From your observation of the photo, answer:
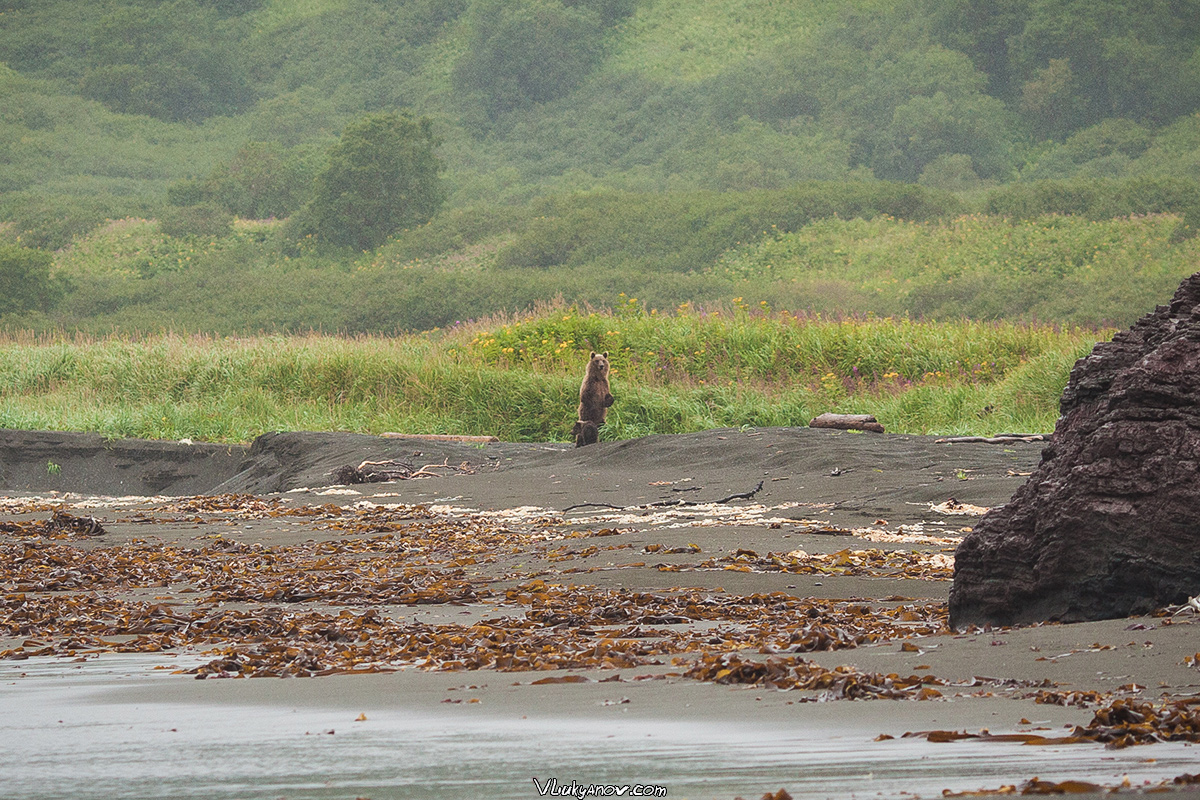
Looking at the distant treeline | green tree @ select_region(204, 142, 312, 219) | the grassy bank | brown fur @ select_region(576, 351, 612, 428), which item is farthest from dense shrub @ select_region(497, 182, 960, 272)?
brown fur @ select_region(576, 351, 612, 428)

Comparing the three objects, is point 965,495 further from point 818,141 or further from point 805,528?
point 818,141

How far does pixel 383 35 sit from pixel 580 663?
279 ft

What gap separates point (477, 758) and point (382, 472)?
11.5 metres

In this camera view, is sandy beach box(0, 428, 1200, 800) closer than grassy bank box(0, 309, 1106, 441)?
Yes

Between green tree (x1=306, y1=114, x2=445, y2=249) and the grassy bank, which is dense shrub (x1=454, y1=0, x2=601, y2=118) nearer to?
green tree (x1=306, y1=114, x2=445, y2=249)

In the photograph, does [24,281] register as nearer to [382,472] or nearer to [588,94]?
[588,94]

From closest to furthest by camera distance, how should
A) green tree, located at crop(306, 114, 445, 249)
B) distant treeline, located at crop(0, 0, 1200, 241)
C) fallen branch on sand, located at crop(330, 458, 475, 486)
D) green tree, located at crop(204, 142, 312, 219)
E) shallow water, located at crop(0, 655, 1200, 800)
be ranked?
shallow water, located at crop(0, 655, 1200, 800) → fallen branch on sand, located at crop(330, 458, 475, 486) → green tree, located at crop(306, 114, 445, 249) → distant treeline, located at crop(0, 0, 1200, 241) → green tree, located at crop(204, 142, 312, 219)

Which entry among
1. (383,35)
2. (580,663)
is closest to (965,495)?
(580,663)

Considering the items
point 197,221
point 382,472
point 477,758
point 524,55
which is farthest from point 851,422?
point 524,55

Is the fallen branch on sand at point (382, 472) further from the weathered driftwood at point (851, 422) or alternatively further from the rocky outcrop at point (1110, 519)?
the rocky outcrop at point (1110, 519)

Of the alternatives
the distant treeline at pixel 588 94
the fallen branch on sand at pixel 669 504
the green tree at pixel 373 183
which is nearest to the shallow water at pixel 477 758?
the fallen branch on sand at pixel 669 504

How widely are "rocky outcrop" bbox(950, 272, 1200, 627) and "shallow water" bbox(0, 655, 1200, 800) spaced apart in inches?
58.0

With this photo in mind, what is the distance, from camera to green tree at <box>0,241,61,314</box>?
158 ft

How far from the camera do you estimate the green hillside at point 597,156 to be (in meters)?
46.3
